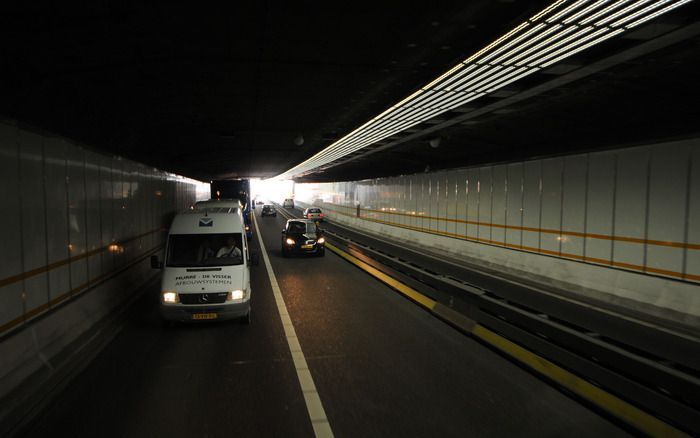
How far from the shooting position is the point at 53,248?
870cm

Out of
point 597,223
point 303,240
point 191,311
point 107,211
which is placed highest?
point 107,211

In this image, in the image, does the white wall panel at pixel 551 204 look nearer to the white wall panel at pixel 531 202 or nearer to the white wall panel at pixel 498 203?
the white wall panel at pixel 531 202

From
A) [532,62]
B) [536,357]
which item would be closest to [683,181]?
[532,62]

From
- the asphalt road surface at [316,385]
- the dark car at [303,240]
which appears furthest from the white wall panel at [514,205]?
the asphalt road surface at [316,385]

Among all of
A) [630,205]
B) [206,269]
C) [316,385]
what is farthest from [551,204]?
[316,385]

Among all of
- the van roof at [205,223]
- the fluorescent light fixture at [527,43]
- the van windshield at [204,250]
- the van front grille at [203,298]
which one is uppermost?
the fluorescent light fixture at [527,43]

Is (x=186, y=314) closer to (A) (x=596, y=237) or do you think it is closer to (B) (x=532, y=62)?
(B) (x=532, y=62)

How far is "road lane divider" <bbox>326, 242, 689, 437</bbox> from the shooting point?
5.32 meters

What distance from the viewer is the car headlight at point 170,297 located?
9.69 m

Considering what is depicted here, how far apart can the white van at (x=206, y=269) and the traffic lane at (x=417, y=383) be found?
1.65 metres

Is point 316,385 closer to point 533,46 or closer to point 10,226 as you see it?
point 10,226

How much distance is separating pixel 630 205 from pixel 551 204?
11.5 ft

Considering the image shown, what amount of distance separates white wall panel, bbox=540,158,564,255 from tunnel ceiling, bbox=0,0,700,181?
169 centimetres

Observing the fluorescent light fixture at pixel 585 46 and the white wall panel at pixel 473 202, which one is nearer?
the fluorescent light fixture at pixel 585 46
